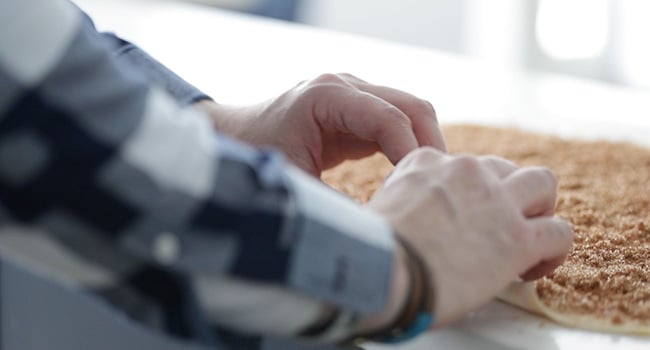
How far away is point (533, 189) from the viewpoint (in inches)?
29.2

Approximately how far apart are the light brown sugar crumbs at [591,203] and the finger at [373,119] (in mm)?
102

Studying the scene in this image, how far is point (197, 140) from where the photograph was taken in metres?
0.59

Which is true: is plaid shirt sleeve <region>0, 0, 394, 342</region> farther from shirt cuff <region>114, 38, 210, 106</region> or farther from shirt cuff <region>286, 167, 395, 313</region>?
shirt cuff <region>114, 38, 210, 106</region>

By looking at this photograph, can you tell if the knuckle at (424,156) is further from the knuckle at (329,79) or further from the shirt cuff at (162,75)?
the shirt cuff at (162,75)

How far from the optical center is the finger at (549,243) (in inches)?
28.9

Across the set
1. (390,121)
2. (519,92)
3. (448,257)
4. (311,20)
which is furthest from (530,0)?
(448,257)

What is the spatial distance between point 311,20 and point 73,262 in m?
3.11

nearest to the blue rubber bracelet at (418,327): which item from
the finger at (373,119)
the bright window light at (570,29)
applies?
the finger at (373,119)

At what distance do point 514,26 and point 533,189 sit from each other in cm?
290

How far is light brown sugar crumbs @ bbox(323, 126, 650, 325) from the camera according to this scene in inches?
30.4

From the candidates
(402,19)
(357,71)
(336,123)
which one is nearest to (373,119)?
(336,123)

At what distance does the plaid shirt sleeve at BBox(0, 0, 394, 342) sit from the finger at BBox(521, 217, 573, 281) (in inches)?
6.6

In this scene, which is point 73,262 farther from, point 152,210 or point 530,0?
point 530,0

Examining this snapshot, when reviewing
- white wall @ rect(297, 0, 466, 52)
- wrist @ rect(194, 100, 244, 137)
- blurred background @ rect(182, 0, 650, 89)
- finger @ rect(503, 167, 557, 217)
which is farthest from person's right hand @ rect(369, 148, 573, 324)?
white wall @ rect(297, 0, 466, 52)
